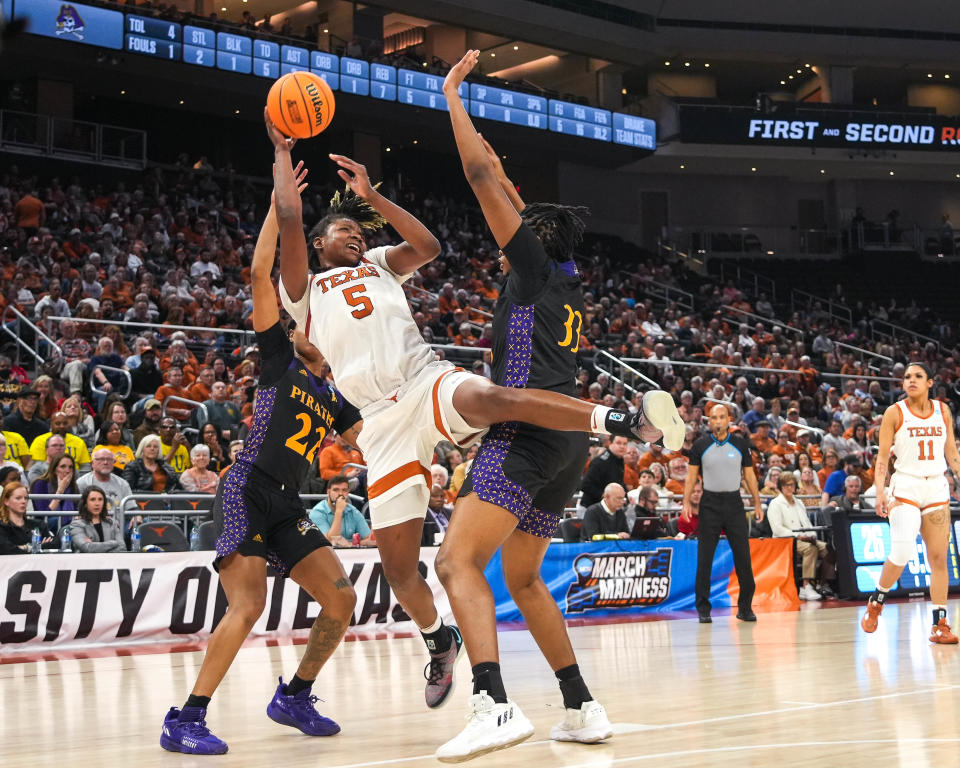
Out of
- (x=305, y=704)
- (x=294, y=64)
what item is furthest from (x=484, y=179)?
(x=294, y=64)

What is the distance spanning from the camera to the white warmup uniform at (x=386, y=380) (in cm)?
487

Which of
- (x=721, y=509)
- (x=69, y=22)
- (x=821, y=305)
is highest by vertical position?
(x=69, y=22)

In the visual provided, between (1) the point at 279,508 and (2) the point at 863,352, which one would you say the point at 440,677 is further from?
(2) the point at 863,352

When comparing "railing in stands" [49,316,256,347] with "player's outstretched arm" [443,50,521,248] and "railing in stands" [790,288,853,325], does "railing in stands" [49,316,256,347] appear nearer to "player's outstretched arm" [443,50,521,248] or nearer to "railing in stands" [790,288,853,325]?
"player's outstretched arm" [443,50,521,248]

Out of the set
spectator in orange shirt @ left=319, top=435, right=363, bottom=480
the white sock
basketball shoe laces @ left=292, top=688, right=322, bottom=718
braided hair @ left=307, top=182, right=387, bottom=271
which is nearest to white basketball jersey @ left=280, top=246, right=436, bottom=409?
braided hair @ left=307, top=182, right=387, bottom=271

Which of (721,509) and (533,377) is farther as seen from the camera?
(721,509)

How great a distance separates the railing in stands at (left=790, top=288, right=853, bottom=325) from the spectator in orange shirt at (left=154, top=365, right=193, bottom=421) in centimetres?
2236

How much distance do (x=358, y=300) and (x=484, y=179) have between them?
85 centimetres

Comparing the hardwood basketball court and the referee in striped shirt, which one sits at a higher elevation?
the referee in striped shirt

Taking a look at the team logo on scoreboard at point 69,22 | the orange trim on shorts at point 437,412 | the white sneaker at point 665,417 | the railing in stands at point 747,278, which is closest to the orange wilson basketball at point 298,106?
the orange trim on shorts at point 437,412

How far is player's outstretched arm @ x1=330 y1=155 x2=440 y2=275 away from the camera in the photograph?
17.5 ft

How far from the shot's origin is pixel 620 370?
2141 centimetres

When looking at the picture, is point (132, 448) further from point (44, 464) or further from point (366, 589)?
point (366, 589)

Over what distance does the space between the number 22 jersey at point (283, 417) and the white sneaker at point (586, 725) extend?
5.60 feet
